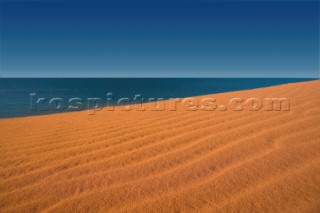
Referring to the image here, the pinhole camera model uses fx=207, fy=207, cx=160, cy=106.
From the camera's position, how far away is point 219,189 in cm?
152

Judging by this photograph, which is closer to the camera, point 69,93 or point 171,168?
point 171,168

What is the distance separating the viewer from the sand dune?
1414 millimetres

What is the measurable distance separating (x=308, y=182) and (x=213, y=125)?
1.55m

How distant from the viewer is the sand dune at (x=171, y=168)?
1.41 m

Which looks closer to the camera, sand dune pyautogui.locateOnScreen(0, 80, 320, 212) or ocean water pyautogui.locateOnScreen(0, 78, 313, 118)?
sand dune pyautogui.locateOnScreen(0, 80, 320, 212)

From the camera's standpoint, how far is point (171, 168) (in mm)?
1871

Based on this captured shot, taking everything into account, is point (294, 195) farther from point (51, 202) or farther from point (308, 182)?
point (51, 202)

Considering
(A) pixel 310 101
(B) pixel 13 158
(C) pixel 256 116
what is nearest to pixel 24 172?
(B) pixel 13 158

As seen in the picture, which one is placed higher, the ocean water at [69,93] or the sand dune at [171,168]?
the ocean water at [69,93]

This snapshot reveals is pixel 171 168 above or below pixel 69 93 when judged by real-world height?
below

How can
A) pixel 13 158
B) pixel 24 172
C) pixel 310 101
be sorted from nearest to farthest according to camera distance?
1. pixel 24 172
2. pixel 13 158
3. pixel 310 101

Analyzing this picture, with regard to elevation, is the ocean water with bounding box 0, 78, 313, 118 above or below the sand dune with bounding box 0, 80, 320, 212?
above

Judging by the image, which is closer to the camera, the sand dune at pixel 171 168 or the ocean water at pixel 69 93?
the sand dune at pixel 171 168

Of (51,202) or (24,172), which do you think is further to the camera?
(24,172)
